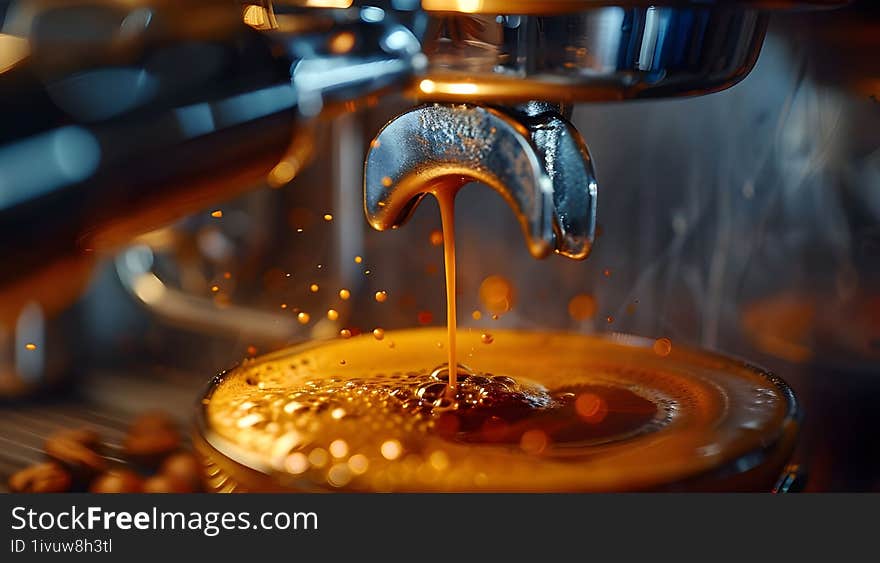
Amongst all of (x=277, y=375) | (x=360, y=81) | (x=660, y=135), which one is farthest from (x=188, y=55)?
(x=660, y=135)

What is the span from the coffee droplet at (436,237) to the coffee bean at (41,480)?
349 mm

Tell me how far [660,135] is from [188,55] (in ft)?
1.38

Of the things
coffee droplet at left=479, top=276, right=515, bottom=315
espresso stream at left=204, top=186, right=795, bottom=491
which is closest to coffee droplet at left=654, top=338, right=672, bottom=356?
espresso stream at left=204, top=186, right=795, bottom=491

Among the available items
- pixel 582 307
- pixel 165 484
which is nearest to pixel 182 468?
pixel 165 484

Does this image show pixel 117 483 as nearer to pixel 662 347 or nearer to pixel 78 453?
pixel 78 453

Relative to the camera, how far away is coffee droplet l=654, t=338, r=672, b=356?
68 centimetres

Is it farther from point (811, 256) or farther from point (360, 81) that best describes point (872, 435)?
point (360, 81)

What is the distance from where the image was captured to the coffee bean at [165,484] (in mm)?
619

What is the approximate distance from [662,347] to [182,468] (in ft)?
1.14

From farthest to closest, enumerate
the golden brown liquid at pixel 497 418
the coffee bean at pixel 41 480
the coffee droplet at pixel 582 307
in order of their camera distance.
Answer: the coffee droplet at pixel 582 307 < the coffee bean at pixel 41 480 < the golden brown liquid at pixel 497 418

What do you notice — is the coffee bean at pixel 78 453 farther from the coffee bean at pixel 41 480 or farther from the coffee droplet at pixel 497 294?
the coffee droplet at pixel 497 294

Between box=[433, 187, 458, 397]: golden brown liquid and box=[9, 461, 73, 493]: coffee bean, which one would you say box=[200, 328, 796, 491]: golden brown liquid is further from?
box=[9, 461, 73, 493]: coffee bean

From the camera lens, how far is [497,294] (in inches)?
32.4

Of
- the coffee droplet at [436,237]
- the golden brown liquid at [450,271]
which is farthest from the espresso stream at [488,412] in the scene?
the coffee droplet at [436,237]
